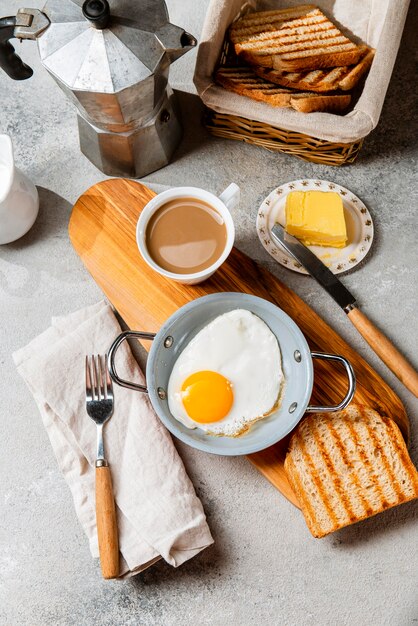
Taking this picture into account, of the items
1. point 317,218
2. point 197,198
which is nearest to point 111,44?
point 197,198

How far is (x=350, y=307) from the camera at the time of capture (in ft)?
5.13

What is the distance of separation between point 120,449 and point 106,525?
178 millimetres

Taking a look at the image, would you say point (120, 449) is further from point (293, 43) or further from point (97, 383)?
point (293, 43)

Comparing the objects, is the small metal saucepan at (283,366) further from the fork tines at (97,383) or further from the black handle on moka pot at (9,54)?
the black handle on moka pot at (9,54)

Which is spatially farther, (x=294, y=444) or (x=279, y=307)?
(x=279, y=307)

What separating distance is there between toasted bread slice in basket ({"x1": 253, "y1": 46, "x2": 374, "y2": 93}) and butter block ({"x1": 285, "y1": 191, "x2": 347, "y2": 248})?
0.87 ft

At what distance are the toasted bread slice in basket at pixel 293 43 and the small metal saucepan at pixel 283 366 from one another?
626mm

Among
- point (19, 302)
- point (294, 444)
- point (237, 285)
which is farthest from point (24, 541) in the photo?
point (237, 285)

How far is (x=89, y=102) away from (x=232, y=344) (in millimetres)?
631

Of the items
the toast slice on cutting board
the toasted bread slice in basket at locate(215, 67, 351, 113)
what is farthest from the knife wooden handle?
the toasted bread slice in basket at locate(215, 67, 351, 113)

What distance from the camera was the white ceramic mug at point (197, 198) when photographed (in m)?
1.45

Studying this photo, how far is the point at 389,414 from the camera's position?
1.49m

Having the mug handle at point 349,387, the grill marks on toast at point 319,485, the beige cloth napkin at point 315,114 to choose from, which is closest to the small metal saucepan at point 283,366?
the mug handle at point 349,387

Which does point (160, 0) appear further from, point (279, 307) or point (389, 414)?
point (389, 414)
